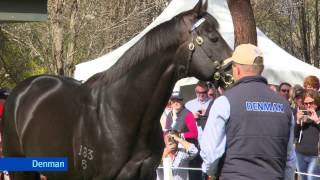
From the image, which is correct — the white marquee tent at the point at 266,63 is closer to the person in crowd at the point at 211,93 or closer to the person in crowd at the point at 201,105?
the person in crowd at the point at 211,93

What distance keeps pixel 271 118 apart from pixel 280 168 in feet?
1.15

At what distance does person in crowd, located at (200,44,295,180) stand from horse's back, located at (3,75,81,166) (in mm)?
2281

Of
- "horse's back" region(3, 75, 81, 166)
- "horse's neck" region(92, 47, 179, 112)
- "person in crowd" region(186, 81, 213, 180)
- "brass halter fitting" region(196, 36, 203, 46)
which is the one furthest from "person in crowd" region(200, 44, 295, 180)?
"person in crowd" region(186, 81, 213, 180)

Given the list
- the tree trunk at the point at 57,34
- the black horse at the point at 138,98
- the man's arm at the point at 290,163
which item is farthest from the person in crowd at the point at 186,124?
the tree trunk at the point at 57,34

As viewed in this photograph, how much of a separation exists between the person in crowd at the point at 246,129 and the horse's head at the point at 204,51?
4.89ft

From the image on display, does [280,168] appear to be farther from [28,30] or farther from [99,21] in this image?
[28,30]

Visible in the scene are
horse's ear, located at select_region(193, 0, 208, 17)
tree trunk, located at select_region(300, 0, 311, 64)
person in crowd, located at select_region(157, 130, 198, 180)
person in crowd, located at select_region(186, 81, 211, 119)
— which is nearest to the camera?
horse's ear, located at select_region(193, 0, 208, 17)

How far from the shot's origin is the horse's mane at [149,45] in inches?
228

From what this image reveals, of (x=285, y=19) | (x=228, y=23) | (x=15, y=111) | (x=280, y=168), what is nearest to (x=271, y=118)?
(x=280, y=168)

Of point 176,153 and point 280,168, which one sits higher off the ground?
point 280,168

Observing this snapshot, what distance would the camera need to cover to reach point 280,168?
→ 4.22m

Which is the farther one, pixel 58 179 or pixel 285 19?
pixel 285 19

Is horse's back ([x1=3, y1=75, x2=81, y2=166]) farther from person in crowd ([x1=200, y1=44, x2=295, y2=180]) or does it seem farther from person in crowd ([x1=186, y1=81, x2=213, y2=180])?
person in crowd ([x1=186, y1=81, x2=213, y2=180])

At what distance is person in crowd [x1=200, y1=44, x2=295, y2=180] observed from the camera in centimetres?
409
